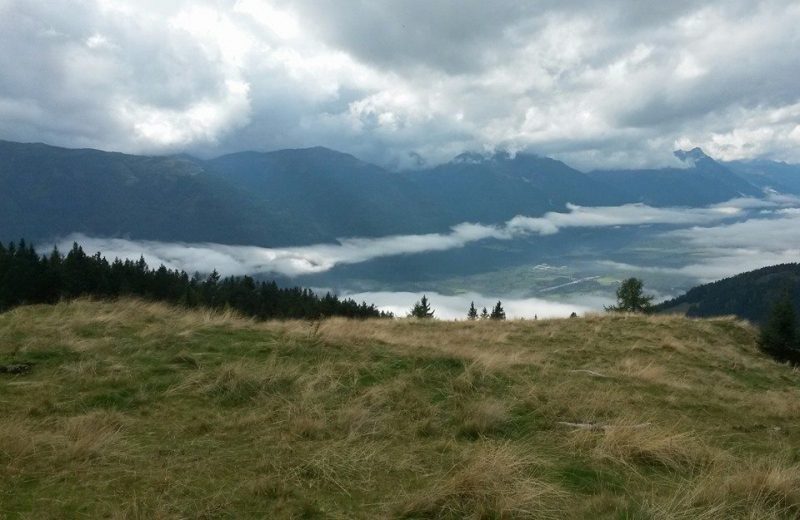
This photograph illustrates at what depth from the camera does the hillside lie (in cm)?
457

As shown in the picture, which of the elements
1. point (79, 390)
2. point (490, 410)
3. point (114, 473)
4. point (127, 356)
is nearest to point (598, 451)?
point (490, 410)

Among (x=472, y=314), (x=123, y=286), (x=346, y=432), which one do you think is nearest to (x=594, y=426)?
(x=346, y=432)

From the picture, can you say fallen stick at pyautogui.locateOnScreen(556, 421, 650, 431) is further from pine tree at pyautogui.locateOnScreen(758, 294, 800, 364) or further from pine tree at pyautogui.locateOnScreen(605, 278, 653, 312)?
pine tree at pyautogui.locateOnScreen(605, 278, 653, 312)

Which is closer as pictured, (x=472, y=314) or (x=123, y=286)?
(x=472, y=314)

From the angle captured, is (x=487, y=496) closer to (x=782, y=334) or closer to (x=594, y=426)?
(x=594, y=426)

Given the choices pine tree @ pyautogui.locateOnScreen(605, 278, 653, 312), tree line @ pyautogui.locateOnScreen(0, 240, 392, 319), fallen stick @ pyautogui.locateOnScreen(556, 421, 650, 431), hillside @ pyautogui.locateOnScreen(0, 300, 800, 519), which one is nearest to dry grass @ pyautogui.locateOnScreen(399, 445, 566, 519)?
hillside @ pyautogui.locateOnScreen(0, 300, 800, 519)

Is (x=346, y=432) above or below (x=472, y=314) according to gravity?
below

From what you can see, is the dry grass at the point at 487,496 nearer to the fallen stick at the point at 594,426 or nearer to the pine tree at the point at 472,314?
the fallen stick at the point at 594,426

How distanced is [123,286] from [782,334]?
73.2 m

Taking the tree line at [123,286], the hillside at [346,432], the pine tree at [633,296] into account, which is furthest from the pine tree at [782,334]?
the tree line at [123,286]

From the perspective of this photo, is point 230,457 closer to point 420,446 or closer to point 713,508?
point 420,446

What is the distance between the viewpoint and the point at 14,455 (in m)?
5.07

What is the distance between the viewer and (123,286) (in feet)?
A: 217

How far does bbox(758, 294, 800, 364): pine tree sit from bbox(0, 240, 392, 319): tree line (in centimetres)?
3660
